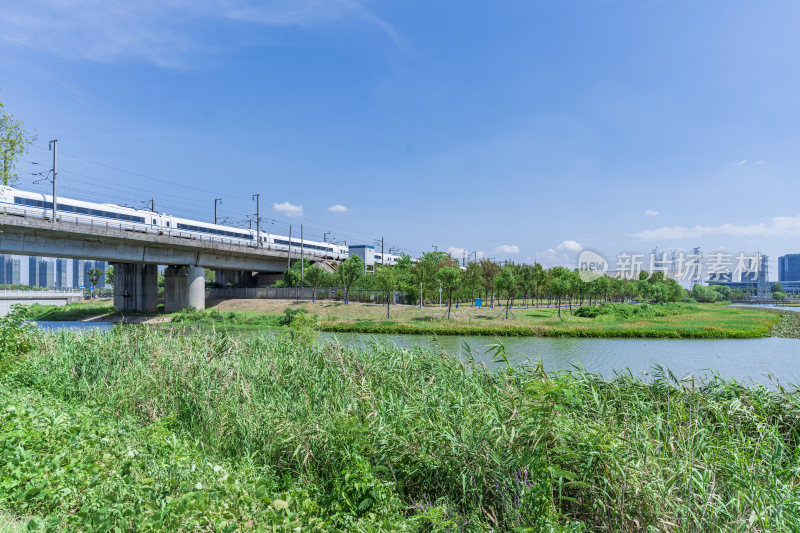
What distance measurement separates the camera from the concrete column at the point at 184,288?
42.8 m

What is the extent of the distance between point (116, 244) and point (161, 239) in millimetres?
3261

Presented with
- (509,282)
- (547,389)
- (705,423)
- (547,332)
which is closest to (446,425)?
(547,389)

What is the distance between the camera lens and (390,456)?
200 inches

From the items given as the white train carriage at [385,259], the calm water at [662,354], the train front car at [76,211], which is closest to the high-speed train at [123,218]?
the train front car at [76,211]

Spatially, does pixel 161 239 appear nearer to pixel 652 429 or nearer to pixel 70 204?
pixel 70 204

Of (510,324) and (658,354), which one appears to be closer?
(658,354)

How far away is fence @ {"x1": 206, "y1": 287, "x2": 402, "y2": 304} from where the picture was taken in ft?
168

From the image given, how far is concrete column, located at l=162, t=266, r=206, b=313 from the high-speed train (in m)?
3.68

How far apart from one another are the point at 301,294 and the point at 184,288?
12.6m

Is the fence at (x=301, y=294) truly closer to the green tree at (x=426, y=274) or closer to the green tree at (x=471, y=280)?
the green tree at (x=426, y=274)

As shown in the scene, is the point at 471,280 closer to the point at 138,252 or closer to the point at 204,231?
the point at 204,231

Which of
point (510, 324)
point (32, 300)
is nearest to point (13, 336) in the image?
point (510, 324)

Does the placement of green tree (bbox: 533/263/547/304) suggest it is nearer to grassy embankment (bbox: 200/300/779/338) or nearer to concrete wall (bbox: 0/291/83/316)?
grassy embankment (bbox: 200/300/779/338)

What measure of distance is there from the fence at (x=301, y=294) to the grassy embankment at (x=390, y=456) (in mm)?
43025
